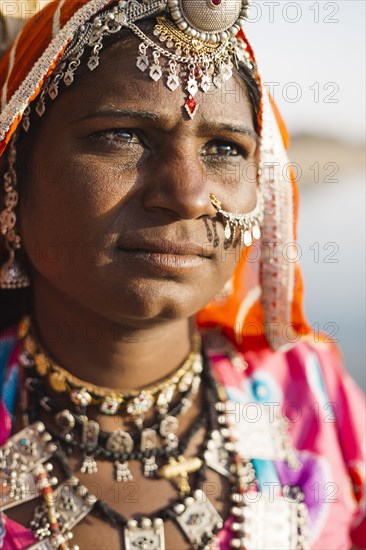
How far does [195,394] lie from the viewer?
187 cm

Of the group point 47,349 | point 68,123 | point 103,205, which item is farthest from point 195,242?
point 47,349

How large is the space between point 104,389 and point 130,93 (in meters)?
0.70

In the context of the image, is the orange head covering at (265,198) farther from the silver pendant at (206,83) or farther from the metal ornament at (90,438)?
the metal ornament at (90,438)

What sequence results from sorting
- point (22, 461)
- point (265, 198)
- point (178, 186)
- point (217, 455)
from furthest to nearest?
1. point (265, 198)
2. point (217, 455)
3. point (22, 461)
4. point (178, 186)

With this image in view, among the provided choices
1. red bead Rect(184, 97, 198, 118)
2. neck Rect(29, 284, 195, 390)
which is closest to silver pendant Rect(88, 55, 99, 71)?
red bead Rect(184, 97, 198, 118)

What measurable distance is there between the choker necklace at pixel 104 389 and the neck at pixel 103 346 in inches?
0.8

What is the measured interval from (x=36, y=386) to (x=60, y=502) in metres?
0.29

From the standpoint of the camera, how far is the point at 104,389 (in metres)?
1.73

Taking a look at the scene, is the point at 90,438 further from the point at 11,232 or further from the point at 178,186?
the point at 178,186

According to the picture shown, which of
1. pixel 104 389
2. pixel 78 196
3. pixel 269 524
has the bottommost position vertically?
pixel 269 524

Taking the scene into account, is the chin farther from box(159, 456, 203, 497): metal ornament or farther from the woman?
box(159, 456, 203, 497): metal ornament

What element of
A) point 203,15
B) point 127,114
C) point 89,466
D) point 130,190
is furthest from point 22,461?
point 203,15

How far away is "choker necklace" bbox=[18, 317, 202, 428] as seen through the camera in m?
1.71

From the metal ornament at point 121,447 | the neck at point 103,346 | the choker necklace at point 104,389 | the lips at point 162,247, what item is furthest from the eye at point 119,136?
the metal ornament at point 121,447
